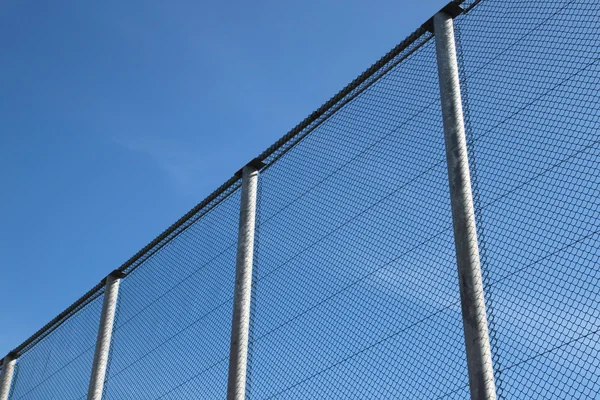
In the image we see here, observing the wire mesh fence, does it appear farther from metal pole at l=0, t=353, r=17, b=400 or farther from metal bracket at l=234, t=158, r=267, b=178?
metal pole at l=0, t=353, r=17, b=400

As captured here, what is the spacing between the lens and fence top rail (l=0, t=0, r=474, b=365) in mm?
4082

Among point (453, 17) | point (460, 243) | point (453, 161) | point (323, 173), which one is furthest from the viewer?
point (323, 173)

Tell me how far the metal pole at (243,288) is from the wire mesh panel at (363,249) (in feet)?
0.17

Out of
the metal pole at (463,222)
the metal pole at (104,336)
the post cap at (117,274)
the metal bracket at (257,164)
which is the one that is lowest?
the metal pole at (463,222)

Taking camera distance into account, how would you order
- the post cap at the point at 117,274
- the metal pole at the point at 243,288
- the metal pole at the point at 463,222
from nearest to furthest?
the metal pole at the point at 463,222 < the metal pole at the point at 243,288 < the post cap at the point at 117,274

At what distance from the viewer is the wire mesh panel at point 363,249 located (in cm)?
319

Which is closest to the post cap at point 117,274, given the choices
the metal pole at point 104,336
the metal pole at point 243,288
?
the metal pole at point 104,336

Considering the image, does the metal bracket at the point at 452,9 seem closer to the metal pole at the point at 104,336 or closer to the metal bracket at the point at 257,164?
the metal bracket at the point at 257,164

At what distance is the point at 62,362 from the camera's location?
613cm

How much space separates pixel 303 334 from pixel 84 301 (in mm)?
2870

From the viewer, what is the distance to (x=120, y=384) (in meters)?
5.24

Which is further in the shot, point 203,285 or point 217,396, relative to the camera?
point 203,285

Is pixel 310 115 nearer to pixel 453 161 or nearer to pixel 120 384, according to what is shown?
pixel 453 161

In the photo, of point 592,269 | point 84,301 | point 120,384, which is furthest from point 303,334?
point 84,301
